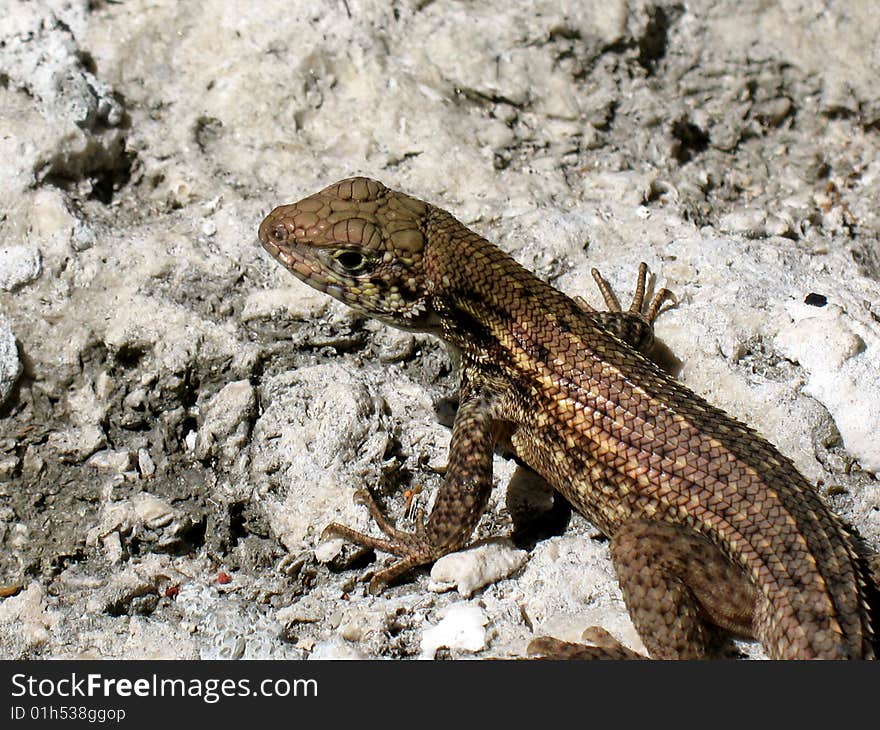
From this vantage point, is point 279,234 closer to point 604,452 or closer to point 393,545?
point 393,545

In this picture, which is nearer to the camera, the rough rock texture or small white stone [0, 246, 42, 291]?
the rough rock texture

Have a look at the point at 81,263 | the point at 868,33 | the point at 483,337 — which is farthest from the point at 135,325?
the point at 868,33

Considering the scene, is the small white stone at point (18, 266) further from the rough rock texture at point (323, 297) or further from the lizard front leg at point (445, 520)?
the lizard front leg at point (445, 520)

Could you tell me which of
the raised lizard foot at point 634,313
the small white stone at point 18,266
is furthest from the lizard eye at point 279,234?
the raised lizard foot at point 634,313

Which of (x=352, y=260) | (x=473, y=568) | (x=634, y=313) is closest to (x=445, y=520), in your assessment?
(x=473, y=568)

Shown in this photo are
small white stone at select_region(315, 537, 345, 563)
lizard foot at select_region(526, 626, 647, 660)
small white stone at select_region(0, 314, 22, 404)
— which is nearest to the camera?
lizard foot at select_region(526, 626, 647, 660)

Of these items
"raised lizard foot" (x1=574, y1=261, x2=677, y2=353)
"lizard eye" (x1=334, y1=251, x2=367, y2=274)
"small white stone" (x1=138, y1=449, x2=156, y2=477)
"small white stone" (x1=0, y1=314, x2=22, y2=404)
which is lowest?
"small white stone" (x1=138, y1=449, x2=156, y2=477)

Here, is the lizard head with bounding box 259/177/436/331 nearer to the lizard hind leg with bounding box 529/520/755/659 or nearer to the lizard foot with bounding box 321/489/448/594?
the lizard foot with bounding box 321/489/448/594

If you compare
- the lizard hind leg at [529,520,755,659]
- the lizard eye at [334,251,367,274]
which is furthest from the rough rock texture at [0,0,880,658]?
the lizard eye at [334,251,367,274]
